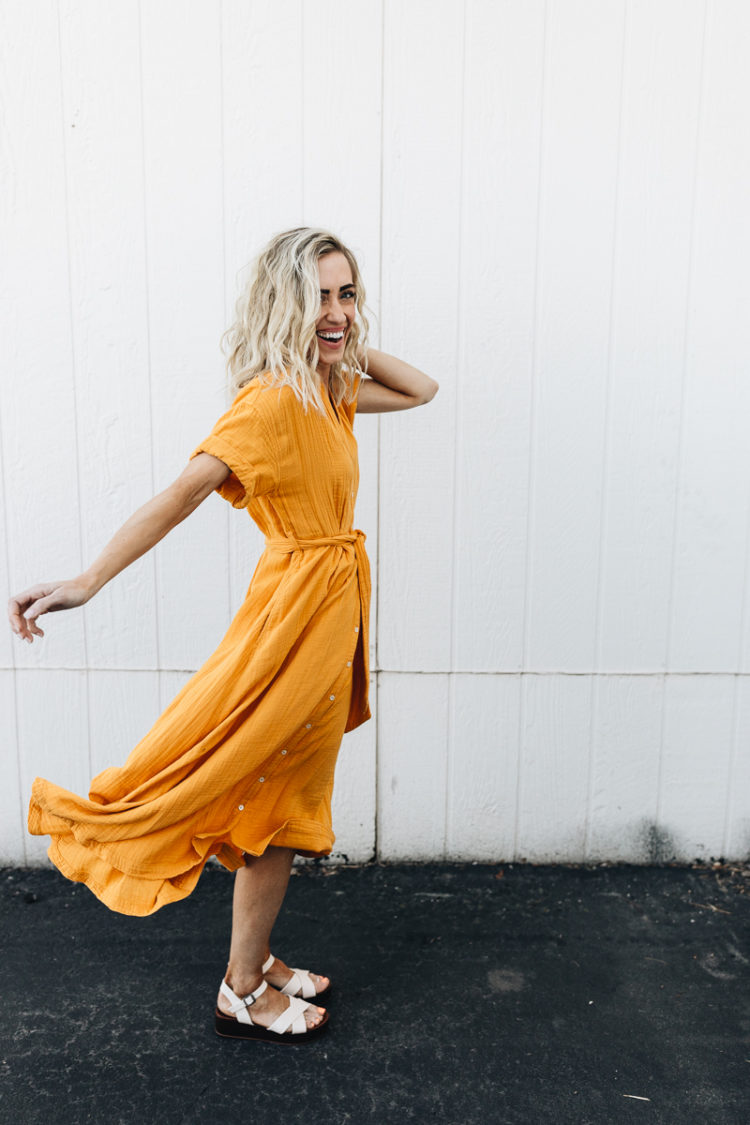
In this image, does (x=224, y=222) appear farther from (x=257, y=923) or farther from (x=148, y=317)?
(x=257, y=923)

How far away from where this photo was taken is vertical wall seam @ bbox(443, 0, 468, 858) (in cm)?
277

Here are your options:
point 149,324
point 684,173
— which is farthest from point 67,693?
point 684,173

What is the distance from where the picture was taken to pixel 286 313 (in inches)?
76.2

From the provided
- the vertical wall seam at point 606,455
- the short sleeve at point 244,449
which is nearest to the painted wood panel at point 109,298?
the short sleeve at point 244,449

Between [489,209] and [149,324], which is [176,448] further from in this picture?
[489,209]

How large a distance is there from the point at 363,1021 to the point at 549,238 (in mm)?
2312

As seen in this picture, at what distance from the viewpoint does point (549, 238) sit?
2.84 m

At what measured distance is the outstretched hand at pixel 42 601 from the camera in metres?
1.70

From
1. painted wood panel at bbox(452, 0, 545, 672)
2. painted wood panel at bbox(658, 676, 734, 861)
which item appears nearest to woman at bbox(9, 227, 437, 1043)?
painted wood panel at bbox(452, 0, 545, 672)

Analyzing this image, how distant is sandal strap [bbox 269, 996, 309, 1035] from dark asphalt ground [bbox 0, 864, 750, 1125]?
0.16 feet

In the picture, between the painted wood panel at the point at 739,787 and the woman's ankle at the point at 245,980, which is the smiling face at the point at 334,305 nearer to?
the woman's ankle at the point at 245,980

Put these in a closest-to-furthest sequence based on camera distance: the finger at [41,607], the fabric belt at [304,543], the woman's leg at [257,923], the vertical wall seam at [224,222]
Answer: the finger at [41,607] → the fabric belt at [304,543] → the woman's leg at [257,923] → the vertical wall seam at [224,222]

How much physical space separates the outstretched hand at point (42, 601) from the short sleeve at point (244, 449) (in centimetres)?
34

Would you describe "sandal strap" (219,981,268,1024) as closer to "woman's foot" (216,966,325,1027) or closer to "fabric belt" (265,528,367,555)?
"woman's foot" (216,966,325,1027)
